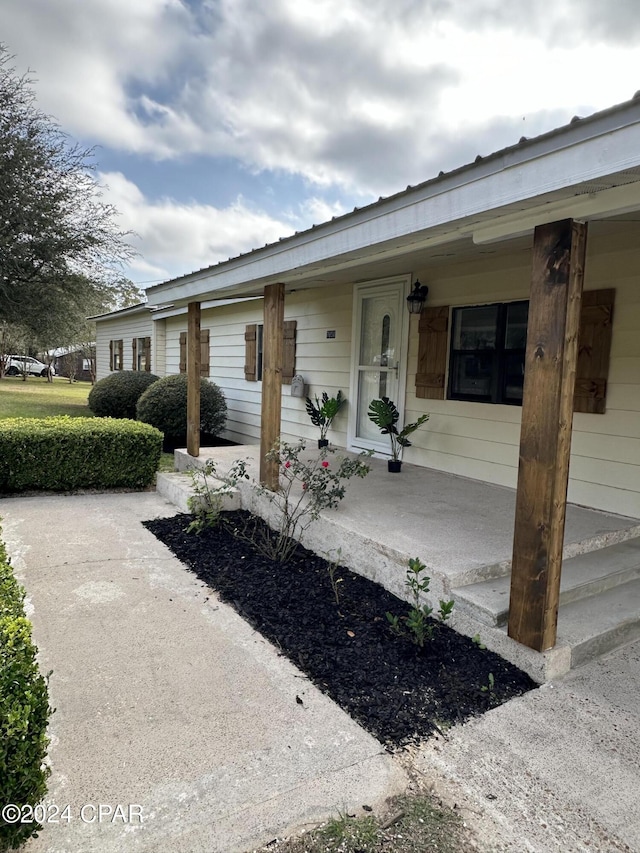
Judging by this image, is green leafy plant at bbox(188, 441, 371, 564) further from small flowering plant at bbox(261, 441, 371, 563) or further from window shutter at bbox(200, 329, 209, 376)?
window shutter at bbox(200, 329, 209, 376)

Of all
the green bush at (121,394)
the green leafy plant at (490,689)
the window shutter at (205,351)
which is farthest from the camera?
the green bush at (121,394)

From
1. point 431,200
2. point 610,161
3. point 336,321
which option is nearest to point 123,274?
point 336,321

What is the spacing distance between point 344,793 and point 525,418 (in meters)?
1.64

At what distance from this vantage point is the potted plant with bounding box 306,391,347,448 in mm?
6367

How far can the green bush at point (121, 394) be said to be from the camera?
11.4 meters

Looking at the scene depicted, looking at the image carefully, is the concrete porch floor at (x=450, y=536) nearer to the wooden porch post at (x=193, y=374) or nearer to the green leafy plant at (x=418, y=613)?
the green leafy plant at (x=418, y=613)

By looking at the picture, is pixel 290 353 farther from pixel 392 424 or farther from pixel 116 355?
pixel 116 355

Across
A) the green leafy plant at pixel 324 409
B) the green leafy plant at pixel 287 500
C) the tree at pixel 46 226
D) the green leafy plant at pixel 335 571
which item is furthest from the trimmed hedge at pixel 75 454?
the tree at pixel 46 226

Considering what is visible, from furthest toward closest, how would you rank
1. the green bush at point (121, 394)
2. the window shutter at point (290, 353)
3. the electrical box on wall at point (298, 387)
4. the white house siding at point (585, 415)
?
the green bush at point (121, 394)
the window shutter at point (290, 353)
the electrical box on wall at point (298, 387)
the white house siding at point (585, 415)

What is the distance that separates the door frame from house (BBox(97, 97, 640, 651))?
0.07 feet

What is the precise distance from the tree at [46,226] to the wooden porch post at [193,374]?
7.43 meters

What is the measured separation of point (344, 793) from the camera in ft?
5.80

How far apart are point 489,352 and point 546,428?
2.64 meters

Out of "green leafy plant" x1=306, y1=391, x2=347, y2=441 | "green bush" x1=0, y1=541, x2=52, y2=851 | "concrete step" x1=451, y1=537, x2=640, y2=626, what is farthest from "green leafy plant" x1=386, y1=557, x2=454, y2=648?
"green leafy plant" x1=306, y1=391, x2=347, y2=441
